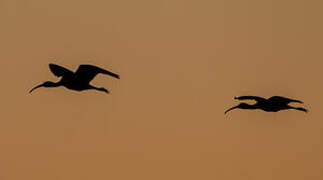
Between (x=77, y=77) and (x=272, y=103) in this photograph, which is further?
(x=272, y=103)

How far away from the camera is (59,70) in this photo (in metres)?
29.3

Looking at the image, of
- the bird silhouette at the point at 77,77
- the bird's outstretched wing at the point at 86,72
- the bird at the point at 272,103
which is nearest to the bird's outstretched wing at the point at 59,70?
the bird silhouette at the point at 77,77

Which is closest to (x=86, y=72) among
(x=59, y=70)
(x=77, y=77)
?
(x=77, y=77)

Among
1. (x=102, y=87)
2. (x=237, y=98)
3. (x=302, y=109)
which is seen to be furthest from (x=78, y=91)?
(x=302, y=109)

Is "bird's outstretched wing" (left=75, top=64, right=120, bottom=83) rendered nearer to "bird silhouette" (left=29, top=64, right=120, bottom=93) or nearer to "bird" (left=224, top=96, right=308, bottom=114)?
"bird silhouette" (left=29, top=64, right=120, bottom=93)

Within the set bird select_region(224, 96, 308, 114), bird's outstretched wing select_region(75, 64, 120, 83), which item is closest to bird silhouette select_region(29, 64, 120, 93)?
bird's outstretched wing select_region(75, 64, 120, 83)

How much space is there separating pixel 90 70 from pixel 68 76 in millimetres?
971

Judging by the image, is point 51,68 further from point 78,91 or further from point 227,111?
point 227,111

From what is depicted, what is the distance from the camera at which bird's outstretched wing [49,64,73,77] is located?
2920 cm

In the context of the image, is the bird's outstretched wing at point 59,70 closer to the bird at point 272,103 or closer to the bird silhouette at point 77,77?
the bird silhouette at point 77,77

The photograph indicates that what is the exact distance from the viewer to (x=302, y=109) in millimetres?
32531

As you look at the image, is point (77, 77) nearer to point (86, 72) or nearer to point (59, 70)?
point (86, 72)

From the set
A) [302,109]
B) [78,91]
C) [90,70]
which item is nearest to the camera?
[90,70]

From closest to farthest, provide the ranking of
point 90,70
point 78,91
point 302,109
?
1. point 90,70
2. point 78,91
3. point 302,109
